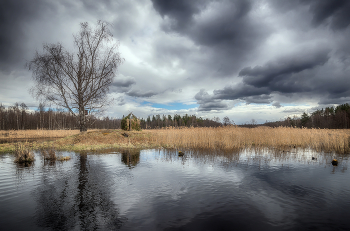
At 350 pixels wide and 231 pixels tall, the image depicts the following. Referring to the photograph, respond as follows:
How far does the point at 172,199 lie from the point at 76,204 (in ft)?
7.25

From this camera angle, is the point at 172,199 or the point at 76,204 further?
the point at 172,199

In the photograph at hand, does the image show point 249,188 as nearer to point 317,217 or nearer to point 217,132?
point 317,217

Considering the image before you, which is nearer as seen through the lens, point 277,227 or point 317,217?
point 277,227

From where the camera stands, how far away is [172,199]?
180 inches

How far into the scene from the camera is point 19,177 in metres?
6.36

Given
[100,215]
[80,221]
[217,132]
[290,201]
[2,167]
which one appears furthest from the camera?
[217,132]

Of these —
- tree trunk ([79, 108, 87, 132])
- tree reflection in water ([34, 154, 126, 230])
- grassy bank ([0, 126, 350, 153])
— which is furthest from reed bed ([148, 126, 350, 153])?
tree reflection in water ([34, 154, 126, 230])

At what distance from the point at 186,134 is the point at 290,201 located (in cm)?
1076

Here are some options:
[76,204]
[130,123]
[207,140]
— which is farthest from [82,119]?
[76,204]

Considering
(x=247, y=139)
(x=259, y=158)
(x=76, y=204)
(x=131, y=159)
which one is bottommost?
(x=259, y=158)

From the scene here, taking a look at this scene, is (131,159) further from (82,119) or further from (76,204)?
(82,119)

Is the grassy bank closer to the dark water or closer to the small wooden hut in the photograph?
the small wooden hut

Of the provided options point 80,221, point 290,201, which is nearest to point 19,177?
point 80,221

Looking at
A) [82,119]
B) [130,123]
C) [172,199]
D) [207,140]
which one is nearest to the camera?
[172,199]
